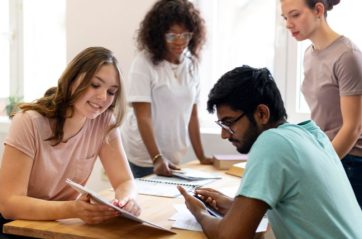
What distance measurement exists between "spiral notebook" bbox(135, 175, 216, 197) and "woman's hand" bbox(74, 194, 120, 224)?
0.44 m

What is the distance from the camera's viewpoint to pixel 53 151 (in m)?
1.84

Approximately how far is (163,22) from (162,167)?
0.71 m

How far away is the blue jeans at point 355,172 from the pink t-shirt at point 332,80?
0.03 m

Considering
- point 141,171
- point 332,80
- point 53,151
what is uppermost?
point 332,80

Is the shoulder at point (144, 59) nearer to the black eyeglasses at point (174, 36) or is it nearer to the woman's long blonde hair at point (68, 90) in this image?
the black eyeglasses at point (174, 36)

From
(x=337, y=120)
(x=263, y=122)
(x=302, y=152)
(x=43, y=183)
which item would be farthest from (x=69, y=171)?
(x=337, y=120)

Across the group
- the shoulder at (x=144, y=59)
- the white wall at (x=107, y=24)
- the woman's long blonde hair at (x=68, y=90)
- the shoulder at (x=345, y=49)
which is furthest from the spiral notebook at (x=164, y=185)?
the white wall at (x=107, y=24)

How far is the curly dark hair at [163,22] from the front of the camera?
256 centimetres

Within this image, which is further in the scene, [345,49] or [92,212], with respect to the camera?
[345,49]

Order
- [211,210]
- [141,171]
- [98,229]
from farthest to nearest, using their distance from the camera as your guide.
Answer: [141,171] < [211,210] < [98,229]

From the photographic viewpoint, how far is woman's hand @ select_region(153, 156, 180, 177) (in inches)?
93.5

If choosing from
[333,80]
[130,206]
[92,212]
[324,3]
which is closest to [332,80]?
[333,80]

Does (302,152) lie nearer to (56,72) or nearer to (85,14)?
(85,14)

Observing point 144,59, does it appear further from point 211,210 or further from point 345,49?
point 211,210
